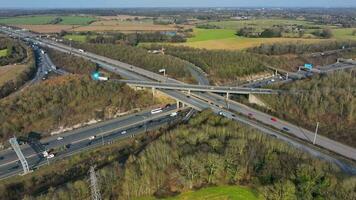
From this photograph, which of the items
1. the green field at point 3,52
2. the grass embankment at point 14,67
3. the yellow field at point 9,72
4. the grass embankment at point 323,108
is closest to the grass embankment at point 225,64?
the grass embankment at point 323,108

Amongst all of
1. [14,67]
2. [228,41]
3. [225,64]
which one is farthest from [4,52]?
[228,41]

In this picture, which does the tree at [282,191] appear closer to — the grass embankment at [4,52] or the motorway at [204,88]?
the motorway at [204,88]

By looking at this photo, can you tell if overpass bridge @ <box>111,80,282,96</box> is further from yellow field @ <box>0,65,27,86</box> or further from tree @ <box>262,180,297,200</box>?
tree @ <box>262,180,297,200</box>

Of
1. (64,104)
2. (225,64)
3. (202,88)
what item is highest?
(225,64)

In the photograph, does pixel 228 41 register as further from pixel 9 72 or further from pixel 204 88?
pixel 9 72

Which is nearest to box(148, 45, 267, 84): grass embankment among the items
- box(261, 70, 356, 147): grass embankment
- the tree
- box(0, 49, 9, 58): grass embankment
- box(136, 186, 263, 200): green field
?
box(261, 70, 356, 147): grass embankment
